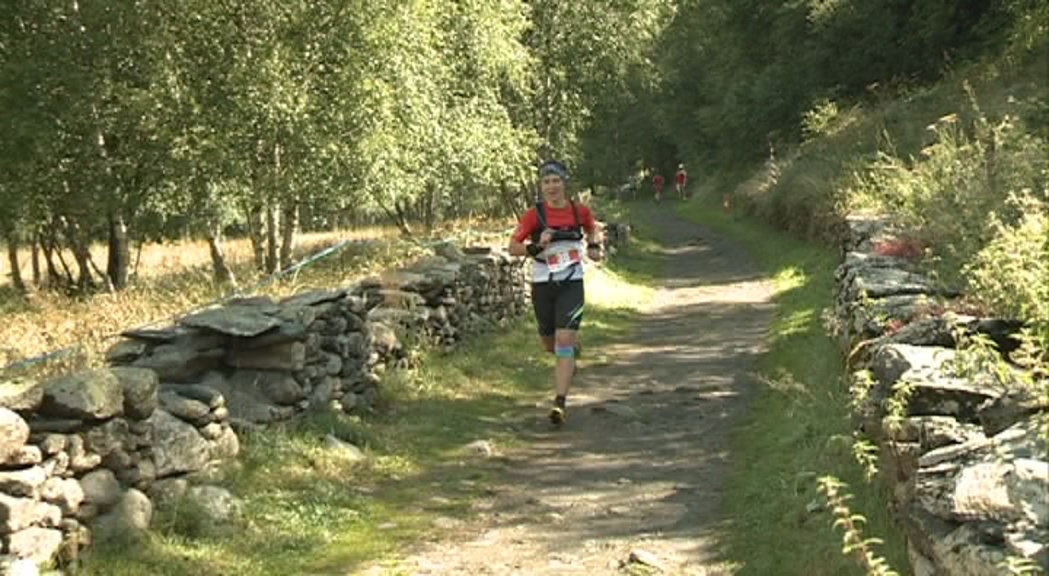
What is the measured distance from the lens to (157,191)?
15.5 metres

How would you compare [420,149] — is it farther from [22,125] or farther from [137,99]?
[22,125]

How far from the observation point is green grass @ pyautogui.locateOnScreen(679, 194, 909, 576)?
210 inches

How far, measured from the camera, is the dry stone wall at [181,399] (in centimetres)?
535

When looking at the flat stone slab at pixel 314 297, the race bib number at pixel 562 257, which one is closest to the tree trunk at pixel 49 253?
the flat stone slab at pixel 314 297

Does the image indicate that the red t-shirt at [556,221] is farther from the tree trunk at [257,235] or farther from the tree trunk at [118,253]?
the tree trunk at [118,253]

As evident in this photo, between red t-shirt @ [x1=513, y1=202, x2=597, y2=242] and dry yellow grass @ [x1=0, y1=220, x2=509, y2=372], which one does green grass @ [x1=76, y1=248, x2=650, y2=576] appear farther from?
red t-shirt @ [x1=513, y1=202, x2=597, y2=242]

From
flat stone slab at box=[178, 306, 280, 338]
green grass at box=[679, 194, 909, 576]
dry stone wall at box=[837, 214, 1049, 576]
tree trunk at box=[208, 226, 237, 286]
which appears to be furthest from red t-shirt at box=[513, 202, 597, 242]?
tree trunk at box=[208, 226, 237, 286]

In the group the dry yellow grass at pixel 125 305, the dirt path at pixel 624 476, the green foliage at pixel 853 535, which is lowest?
the dirt path at pixel 624 476

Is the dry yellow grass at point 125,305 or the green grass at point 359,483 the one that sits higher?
the dry yellow grass at point 125,305

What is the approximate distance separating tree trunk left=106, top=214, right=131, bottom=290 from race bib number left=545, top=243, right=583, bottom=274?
8908 mm

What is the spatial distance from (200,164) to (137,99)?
3.72ft

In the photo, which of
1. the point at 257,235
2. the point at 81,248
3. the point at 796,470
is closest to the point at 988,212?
the point at 796,470

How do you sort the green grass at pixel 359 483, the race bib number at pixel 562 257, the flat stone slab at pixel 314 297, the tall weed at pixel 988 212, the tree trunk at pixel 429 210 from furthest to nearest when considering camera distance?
the tree trunk at pixel 429 210 < the race bib number at pixel 562 257 < the flat stone slab at pixel 314 297 < the green grass at pixel 359 483 < the tall weed at pixel 988 212

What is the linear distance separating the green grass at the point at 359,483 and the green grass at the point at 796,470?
196 cm
